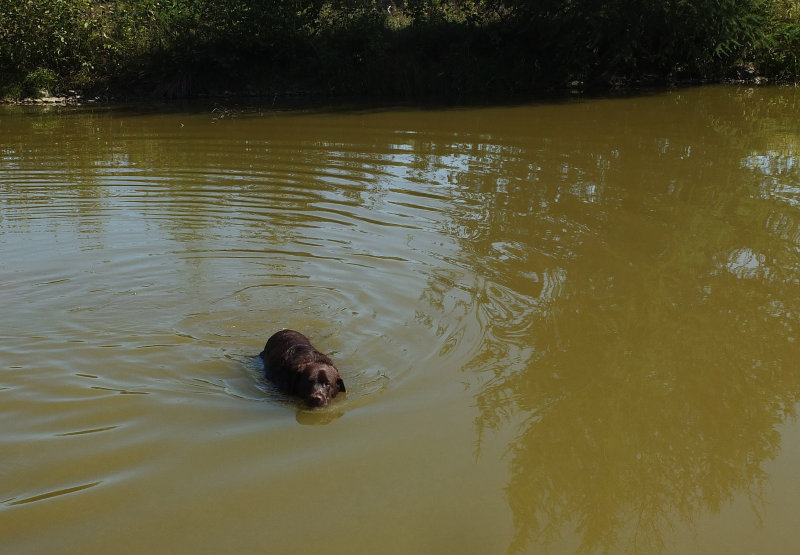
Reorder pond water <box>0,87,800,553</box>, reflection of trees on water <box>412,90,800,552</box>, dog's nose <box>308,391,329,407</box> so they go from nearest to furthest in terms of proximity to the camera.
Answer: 1. pond water <box>0,87,800,553</box>
2. reflection of trees on water <box>412,90,800,552</box>
3. dog's nose <box>308,391,329,407</box>

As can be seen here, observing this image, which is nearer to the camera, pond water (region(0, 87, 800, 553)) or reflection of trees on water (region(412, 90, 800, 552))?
pond water (region(0, 87, 800, 553))

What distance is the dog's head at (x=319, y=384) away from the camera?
5.85 metres

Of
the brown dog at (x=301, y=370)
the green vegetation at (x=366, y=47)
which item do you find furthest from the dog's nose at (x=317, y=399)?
the green vegetation at (x=366, y=47)

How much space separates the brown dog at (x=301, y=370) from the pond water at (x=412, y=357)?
13 centimetres

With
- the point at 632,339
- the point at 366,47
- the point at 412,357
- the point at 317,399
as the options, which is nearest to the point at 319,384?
the point at 317,399

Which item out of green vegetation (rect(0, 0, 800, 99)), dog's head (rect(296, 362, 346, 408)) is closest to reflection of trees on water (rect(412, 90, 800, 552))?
dog's head (rect(296, 362, 346, 408))

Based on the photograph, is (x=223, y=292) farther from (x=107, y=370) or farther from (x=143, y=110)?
(x=143, y=110)

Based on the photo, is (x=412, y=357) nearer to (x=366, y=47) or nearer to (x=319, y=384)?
(x=319, y=384)

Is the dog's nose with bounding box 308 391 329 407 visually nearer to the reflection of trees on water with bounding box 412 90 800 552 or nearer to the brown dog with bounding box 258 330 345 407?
the brown dog with bounding box 258 330 345 407

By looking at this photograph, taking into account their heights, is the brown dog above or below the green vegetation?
below

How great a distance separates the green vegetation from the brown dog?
1898 cm

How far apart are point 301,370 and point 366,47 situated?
21.8 metres

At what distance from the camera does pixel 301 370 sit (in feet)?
19.8

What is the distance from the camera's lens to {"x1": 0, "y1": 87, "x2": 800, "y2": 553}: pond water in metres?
4.76
